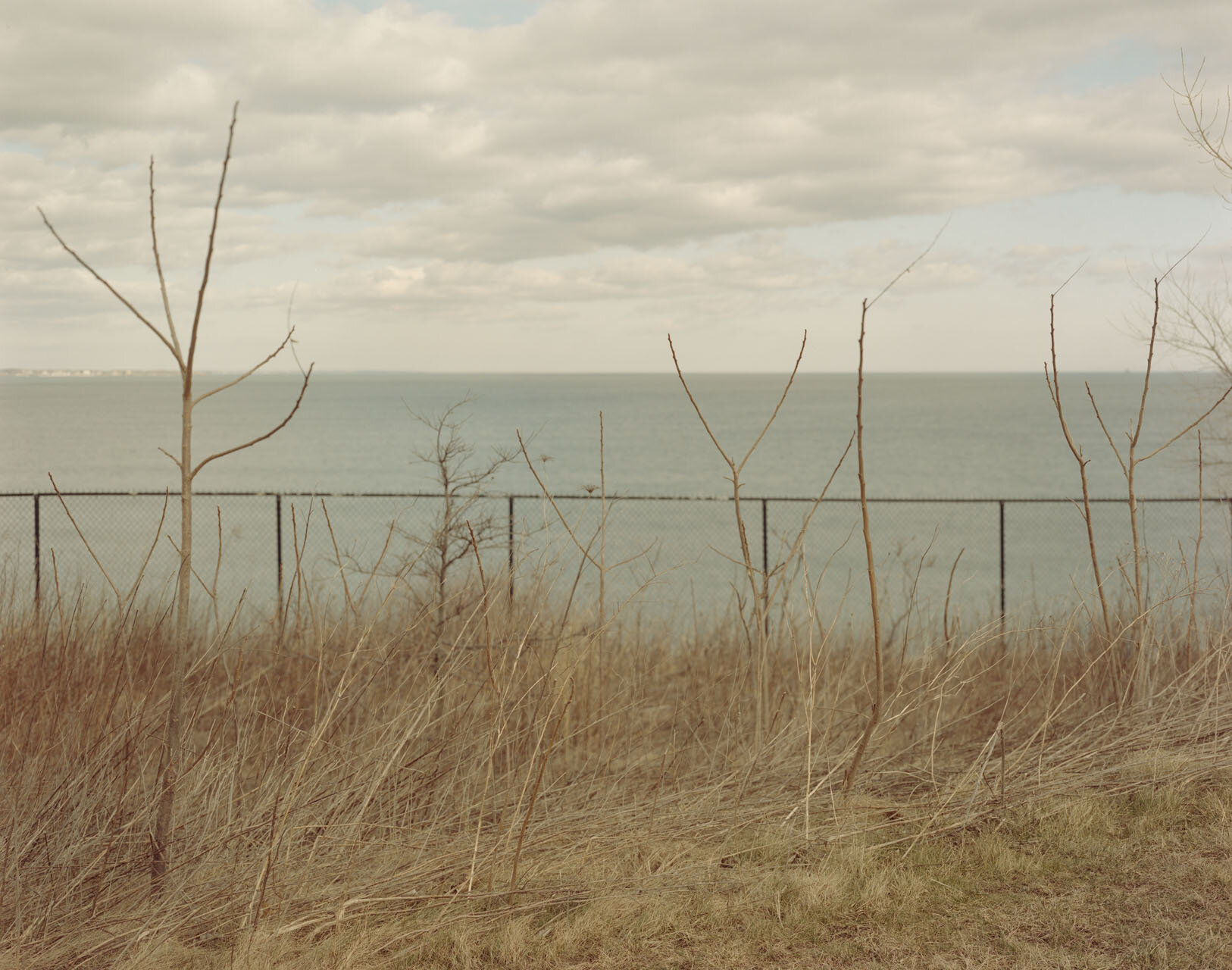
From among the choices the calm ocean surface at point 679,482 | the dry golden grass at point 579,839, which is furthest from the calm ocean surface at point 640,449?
the dry golden grass at point 579,839

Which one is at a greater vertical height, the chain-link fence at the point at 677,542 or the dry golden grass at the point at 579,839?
the dry golden grass at the point at 579,839

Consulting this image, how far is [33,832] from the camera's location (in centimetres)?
424

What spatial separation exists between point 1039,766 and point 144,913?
441 centimetres

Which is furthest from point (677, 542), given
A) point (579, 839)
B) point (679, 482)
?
point (579, 839)

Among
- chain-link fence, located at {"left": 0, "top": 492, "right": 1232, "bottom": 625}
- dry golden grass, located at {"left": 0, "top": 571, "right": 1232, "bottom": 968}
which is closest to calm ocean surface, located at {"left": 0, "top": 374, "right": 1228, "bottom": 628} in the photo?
chain-link fence, located at {"left": 0, "top": 492, "right": 1232, "bottom": 625}

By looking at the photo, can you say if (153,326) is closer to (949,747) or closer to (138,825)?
(138,825)

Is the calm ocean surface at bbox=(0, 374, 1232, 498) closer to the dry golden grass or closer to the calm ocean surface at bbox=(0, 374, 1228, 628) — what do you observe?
the calm ocean surface at bbox=(0, 374, 1228, 628)

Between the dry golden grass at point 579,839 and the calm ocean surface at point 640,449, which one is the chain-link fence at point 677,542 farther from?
the dry golden grass at point 579,839

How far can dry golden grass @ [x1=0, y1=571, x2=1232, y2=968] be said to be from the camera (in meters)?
3.86

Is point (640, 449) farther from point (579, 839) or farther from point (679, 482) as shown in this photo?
point (579, 839)

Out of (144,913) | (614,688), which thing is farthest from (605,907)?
(614,688)

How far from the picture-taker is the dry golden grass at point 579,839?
152 inches

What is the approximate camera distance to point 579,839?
471 cm

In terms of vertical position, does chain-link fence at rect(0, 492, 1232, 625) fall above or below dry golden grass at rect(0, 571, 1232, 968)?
below
